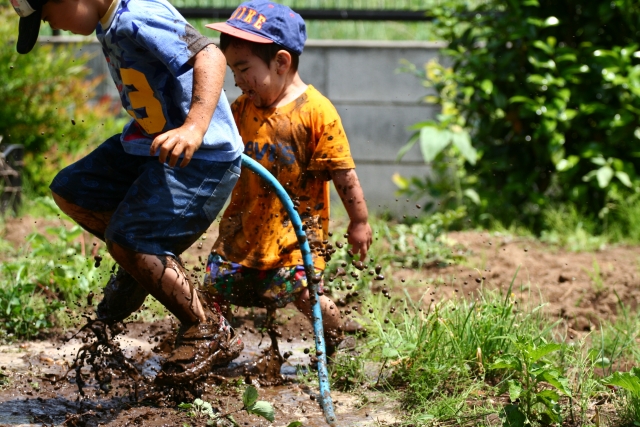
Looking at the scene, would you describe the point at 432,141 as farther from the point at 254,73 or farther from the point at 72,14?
the point at 72,14

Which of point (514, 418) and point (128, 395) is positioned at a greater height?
point (514, 418)

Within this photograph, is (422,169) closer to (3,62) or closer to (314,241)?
(3,62)

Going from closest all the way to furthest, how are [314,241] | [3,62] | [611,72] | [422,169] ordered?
[314,241]
[611,72]
[3,62]
[422,169]

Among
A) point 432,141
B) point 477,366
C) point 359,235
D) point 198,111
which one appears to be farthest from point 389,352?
point 432,141

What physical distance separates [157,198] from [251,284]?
0.85 metres

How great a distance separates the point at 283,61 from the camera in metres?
3.39

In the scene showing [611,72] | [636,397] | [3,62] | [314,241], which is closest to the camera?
[636,397]

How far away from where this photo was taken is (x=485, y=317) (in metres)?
3.17

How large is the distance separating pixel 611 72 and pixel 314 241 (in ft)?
10.6

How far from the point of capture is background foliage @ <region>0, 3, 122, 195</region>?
6.14m

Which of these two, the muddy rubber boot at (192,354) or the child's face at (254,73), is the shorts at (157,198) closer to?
the muddy rubber boot at (192,354)

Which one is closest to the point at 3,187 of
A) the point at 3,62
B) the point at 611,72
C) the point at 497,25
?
the point at 3,62

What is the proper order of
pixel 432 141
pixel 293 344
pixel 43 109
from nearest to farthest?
pixel 293 344 < pixel 432 141 < pixel 43 109

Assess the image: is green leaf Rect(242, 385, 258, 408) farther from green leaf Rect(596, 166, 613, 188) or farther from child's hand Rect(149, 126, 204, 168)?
green leaf Rect(596, 166, 613, 188)
